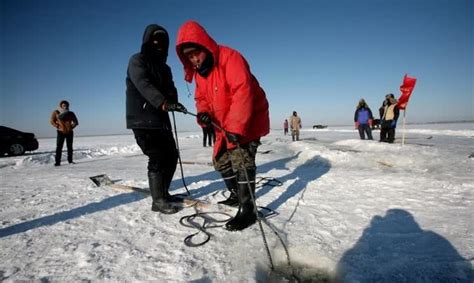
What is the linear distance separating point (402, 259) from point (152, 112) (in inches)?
99.9

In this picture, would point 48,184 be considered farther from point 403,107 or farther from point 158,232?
point 403,107

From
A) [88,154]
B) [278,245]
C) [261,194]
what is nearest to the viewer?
[278,245]

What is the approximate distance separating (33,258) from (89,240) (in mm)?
381

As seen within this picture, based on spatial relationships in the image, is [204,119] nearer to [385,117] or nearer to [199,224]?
[199,224]

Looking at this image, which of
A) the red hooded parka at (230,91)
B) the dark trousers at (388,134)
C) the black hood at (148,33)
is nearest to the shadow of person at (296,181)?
the red hooded parka at (230,91)

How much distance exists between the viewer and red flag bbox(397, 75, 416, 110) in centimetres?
917

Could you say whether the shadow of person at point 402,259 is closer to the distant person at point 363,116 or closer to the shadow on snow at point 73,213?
the shadow on snow at point 73,213

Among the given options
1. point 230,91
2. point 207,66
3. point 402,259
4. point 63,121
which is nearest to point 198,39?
point 207,66

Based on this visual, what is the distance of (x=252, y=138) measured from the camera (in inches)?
104

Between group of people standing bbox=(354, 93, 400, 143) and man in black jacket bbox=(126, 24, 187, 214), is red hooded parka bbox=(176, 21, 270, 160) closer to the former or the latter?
man in black jacket bbox=(126, 24, 187, 214)

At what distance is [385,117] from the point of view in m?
10.1

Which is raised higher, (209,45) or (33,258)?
(209,45)

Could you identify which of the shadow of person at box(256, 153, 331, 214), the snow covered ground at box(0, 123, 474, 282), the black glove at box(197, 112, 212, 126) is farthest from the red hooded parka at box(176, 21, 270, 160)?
the shadow of person at box(256, 153, 331, 214)

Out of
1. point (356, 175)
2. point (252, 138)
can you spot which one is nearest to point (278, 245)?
point (252, 138)
